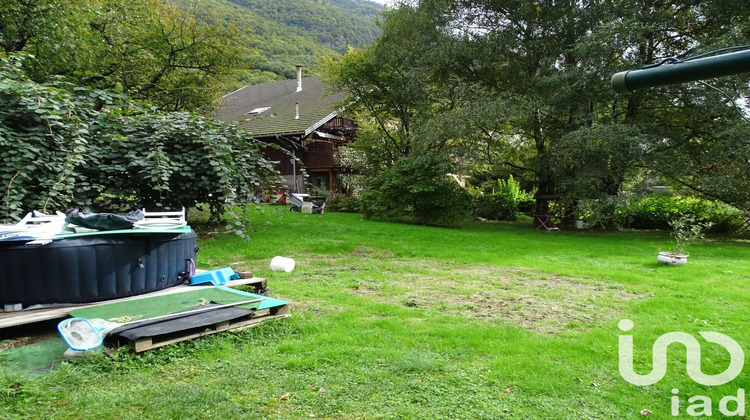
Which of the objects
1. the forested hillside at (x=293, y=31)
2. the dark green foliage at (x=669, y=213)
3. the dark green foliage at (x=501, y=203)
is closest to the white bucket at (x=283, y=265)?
the dark green foliage at (x=669, y=213)

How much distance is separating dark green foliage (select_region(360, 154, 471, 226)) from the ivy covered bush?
19.6 feet

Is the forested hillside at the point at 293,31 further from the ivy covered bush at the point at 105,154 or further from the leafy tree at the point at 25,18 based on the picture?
the ivy covered bush at the point at 105,154

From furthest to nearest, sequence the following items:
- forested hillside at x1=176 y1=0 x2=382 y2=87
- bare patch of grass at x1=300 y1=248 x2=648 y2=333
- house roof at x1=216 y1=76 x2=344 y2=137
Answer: forested hillside at x1=176 y1=0 x2=382 y2=87, house roof at x1=216 y1=76 x2=344 y2=137, bare patch of grass at x1=300 y1=248 x2=648 y2=333

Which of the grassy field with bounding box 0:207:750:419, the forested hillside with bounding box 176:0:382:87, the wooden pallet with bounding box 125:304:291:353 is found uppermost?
the forested hillside with bounding box 176:0:382:87

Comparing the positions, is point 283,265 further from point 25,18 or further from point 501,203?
point 501,203

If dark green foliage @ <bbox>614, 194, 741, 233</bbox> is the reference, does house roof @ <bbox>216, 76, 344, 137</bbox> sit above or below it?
above

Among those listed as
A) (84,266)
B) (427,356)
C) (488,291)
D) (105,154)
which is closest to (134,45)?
(105,154)

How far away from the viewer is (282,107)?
25328 millimetres

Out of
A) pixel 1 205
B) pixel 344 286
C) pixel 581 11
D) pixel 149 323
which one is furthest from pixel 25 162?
pixel 581 11

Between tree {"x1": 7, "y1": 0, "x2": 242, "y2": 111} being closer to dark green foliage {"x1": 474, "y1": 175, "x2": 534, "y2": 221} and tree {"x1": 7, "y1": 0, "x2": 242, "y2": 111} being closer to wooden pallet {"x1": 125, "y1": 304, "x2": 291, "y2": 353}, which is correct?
wooden pallet {"x1": 125, "y1": 304, "x2": 291, "y2": 353}

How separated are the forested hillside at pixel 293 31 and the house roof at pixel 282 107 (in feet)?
18.2

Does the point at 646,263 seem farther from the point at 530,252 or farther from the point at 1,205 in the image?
the point at 1,205

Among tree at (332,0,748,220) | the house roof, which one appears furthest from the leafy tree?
tree at (332,0,748,220)

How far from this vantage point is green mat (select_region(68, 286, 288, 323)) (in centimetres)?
344
